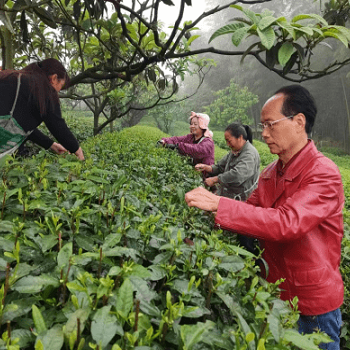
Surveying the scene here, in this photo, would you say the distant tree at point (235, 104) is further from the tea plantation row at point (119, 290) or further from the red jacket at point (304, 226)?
the tea plantation row at point (119, 290)

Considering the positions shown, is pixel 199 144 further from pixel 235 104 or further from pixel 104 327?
pixel 235 104

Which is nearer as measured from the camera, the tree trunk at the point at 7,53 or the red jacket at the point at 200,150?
the tree trunk at the point at 7,53

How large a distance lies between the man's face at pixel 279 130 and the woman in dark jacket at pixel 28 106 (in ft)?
4.71

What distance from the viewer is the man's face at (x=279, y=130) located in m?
1.62

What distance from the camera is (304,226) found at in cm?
134

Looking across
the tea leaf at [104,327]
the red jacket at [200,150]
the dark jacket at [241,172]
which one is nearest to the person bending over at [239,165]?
the dark jacket at [241,172]

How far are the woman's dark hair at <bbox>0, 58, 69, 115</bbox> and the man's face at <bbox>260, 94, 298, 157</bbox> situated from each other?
1.72 metres

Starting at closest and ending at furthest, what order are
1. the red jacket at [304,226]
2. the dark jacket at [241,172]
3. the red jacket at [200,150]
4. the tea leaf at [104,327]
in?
the tea leaf at [104,327]
the red jacket at [304,226]
the dark jacket at [241,172]
the red jacket at [200,150]

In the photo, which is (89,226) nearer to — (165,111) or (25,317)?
(25,317)

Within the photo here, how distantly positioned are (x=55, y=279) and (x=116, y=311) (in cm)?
18

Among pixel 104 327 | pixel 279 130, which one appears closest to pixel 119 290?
pixel 104 327

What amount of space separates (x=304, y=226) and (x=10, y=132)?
2.23 m

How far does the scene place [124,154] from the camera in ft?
9.62

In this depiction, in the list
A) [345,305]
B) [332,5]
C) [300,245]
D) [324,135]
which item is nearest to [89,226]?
[300,245]
